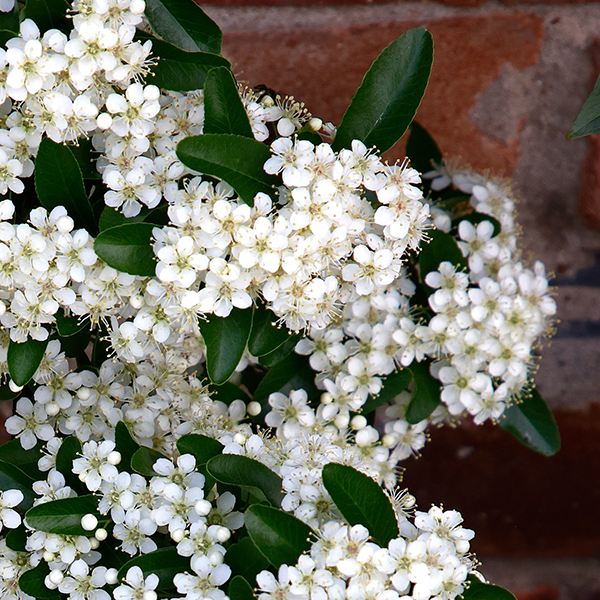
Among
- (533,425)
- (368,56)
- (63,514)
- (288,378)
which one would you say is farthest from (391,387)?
(368,56)

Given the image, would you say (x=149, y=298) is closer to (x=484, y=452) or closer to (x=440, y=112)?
(x=440, y=112)

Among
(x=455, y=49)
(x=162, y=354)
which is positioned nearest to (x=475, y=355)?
(x=162, y=354)

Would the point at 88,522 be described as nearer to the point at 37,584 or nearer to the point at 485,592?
the point at 37,584

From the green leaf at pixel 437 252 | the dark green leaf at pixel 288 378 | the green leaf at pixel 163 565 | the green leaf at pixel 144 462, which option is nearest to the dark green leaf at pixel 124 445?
the green leaf at pixel 144 462

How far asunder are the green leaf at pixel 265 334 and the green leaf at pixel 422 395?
0.91 feet

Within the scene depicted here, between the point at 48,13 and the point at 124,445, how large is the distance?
1.62ft

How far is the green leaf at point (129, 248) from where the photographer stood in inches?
29.5

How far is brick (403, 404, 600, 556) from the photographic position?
146cm

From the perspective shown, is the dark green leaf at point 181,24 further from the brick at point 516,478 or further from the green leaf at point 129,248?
the brick at point 516,478

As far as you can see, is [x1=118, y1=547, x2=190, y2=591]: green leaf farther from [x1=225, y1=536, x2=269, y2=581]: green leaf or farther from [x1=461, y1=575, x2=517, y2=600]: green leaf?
[x1=461, y1=575, x2=517, y2=600]: green leaf

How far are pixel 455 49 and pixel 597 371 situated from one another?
0.71m

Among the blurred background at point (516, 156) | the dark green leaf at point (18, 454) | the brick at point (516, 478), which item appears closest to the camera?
the dark green leaf at point (18, 454)

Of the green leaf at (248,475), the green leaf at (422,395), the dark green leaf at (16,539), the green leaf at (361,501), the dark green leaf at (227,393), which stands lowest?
the dark green leaf at (16,539)

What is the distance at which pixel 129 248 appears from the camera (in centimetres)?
76
